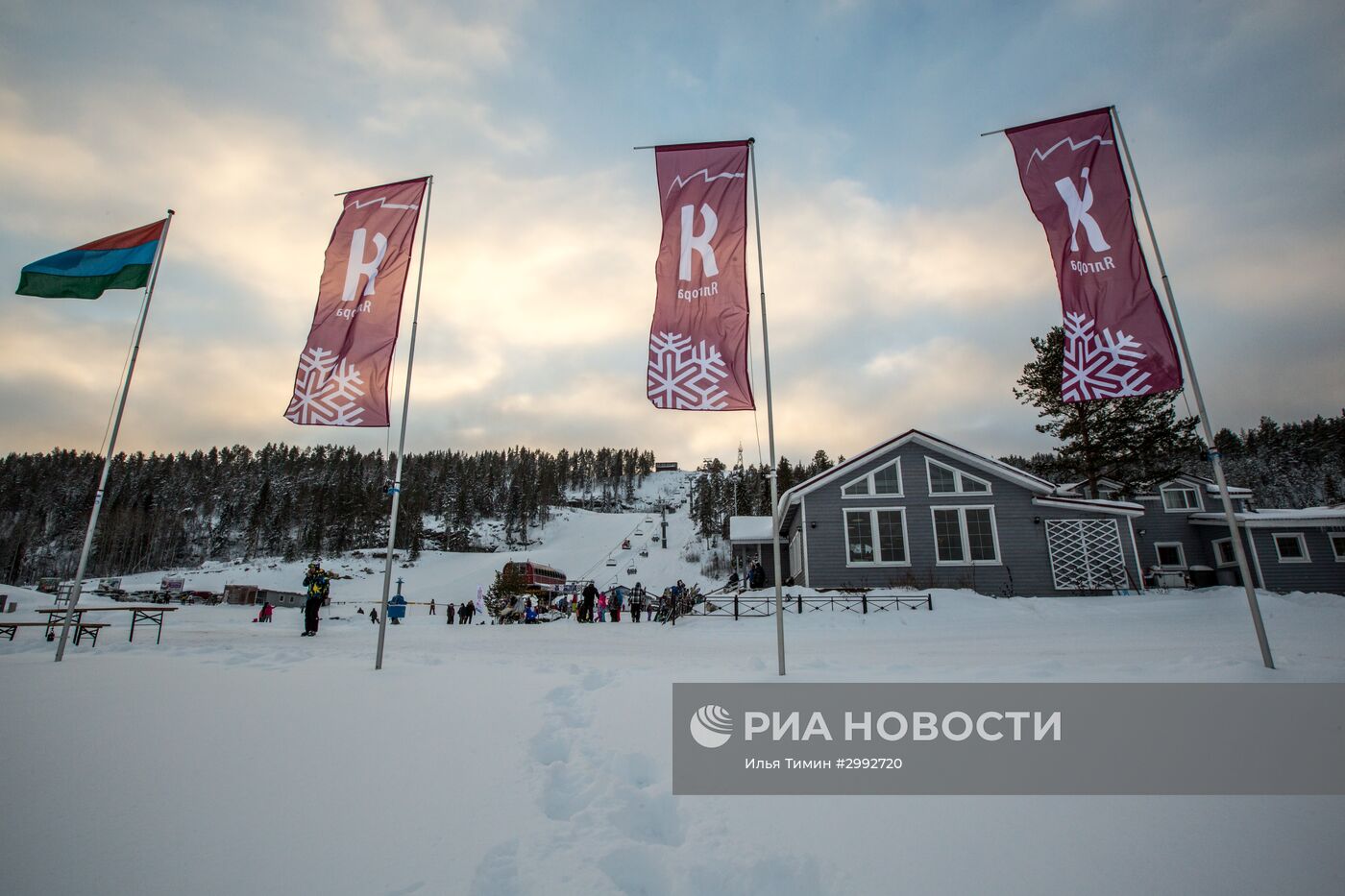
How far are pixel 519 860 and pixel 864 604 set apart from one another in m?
18.0

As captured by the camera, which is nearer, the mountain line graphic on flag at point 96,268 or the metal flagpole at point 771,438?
the metal flagpole at point 771,438

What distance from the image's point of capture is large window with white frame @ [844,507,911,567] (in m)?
24.4

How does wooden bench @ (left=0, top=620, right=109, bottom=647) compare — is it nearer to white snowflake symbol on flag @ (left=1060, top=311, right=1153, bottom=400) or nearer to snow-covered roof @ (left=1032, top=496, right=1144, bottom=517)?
white snowflake symbol on flag @ (left=1060, top=311, right=1153, bottom=400)

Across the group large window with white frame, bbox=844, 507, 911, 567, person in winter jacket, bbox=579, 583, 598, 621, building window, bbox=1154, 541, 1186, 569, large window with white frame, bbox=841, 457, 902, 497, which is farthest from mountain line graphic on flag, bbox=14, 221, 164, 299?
building window, bbox=1154, 541, 1186, 569

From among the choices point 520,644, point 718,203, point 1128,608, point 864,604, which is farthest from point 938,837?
point 1128,608

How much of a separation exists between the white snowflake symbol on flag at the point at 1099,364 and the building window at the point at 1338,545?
93.9 ft

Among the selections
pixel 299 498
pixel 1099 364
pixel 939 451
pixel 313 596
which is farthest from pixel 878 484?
pixel 299 498

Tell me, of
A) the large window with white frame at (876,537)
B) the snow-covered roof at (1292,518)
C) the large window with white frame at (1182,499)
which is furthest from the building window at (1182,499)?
the large window with white frame at (876,537)

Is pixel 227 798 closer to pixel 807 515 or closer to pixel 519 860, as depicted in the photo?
pixel 519 860

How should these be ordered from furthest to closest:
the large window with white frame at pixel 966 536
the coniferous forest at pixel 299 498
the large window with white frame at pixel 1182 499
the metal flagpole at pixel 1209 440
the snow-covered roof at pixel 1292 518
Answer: the coniferous forest at pixel 299 498 < the large window with white frame at pixel 1182 499 < the snow-covered roof at pixel 1292 518 < the large window with white frame at pixel 966 536 < the metal flagpole at pixel 1209 440

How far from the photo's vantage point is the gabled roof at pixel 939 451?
24.1 m

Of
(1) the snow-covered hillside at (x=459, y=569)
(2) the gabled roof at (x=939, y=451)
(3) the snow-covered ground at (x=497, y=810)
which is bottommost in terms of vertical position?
(3) the snow-covered ground at (x=497, y=810)

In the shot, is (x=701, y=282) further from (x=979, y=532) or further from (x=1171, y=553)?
(x=1171, y=553)

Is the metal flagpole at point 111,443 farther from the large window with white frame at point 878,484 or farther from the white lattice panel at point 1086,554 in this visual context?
the white lattice panel at point 1086,554
